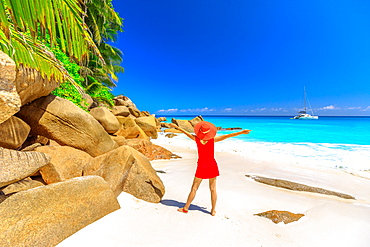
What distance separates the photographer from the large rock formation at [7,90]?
1752 millimetres

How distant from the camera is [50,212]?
1.86 meters

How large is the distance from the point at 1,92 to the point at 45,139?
141 inches

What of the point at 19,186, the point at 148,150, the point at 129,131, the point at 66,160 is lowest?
the point at 19,186

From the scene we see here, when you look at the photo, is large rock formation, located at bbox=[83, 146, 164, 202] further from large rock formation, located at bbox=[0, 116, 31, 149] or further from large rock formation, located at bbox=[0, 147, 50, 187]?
large rock formation, located at bbox=[0, 116, 31, 149]

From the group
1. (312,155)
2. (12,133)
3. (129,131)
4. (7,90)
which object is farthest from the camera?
(312,155)

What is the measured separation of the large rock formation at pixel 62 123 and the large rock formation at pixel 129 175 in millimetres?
1781

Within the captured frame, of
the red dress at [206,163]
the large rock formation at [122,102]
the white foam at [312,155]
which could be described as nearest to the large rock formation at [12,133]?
the red dress at [206,163]

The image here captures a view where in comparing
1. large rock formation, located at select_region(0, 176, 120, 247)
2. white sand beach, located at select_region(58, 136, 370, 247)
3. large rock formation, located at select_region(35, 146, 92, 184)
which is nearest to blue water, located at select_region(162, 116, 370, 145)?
white sand beach, located at select_region(58, 136, 370, 247)

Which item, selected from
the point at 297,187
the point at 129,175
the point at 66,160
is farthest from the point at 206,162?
the point at 297,187

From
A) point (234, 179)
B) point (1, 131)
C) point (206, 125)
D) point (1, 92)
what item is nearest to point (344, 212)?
point (234, 179)

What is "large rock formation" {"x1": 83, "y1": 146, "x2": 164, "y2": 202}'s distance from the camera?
9.82 feet

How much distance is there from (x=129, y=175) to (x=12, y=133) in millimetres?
2251

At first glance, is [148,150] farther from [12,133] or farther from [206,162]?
[206,162]

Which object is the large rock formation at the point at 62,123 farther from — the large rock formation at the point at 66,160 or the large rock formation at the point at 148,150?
the large rock formation at the point at 148,150
